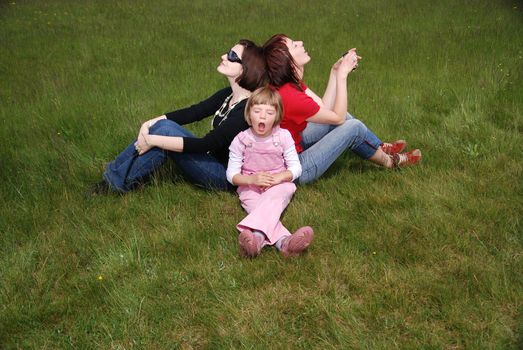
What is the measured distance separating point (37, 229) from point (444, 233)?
2.85 meters

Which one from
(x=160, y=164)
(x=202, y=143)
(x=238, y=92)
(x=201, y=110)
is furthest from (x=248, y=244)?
(x=201, y=110)

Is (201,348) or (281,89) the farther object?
(281,89)

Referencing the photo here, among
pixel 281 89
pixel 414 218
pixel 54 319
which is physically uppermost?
pixel 281 89

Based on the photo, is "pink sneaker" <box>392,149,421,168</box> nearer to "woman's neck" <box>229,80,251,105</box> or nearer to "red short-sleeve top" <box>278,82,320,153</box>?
"red short-sleeve top" <box>278,82,320,153</box>

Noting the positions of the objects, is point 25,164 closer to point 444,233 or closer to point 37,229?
point 37,229

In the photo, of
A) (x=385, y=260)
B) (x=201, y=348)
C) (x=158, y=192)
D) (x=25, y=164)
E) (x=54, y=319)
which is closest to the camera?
(x=201, y=348)

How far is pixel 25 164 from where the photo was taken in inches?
205

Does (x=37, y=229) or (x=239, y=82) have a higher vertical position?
(x=239, y=82)

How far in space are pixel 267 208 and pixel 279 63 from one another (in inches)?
44.3

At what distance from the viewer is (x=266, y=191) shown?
4109 millimetres

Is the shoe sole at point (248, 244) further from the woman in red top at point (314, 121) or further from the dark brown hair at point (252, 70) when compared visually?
the dark brown hair at point (252, 70)

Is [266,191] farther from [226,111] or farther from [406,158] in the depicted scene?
[406,158]

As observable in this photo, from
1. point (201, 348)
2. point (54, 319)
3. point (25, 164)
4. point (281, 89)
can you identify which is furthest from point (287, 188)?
point (25, 164)

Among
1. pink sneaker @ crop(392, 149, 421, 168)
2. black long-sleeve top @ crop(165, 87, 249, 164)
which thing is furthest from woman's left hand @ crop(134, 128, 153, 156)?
pink sneaker @ crop(392, 149, 421, 168)
